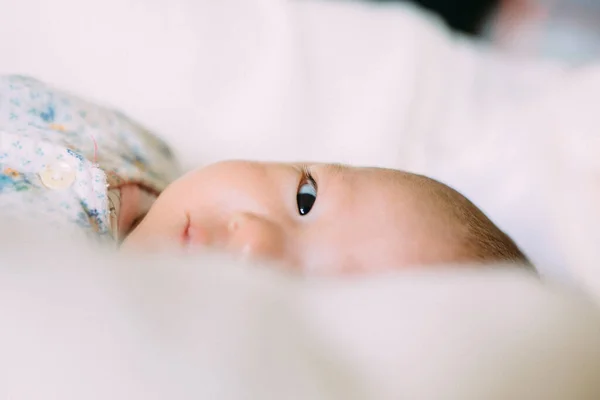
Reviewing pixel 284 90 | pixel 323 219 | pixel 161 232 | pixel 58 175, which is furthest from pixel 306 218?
pixel 284 90

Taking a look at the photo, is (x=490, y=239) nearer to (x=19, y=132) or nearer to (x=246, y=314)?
(x=246, y=314)

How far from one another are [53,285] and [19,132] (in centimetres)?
53

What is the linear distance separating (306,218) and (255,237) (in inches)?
3.3

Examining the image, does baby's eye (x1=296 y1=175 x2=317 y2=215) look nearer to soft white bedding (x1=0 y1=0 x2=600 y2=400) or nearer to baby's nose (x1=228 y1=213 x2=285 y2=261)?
baby's nose (x1=228 y1=213 x2=285 y2=261)

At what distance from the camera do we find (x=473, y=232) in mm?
685

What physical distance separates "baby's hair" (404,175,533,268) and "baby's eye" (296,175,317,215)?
122 mm

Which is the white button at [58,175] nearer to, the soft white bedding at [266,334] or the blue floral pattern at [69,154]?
the blue floral pattern at [69,154]

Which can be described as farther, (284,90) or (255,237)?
(284,90)

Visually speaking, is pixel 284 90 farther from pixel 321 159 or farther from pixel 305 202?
pixel 305 202

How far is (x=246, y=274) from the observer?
45cm

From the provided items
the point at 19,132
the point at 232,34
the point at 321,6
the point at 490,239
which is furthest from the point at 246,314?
the point at 321,6

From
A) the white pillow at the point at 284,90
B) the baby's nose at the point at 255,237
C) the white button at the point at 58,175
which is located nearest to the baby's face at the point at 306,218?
the baby's nose at the point at 255,237

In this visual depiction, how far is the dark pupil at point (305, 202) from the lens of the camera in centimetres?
73

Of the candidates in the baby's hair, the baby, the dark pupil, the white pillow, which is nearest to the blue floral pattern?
the baby
